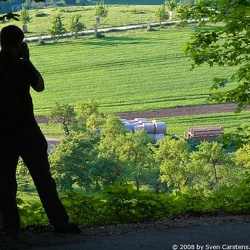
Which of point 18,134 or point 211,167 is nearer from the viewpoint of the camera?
point 18,134

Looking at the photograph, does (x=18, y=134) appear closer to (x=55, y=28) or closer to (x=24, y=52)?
(x=24, y=52)

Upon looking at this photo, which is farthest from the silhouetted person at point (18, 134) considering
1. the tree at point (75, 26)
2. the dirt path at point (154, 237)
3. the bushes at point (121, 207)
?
the tree at point (75, 26)

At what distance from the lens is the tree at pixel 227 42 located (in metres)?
7.68

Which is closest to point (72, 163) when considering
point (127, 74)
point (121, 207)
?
point (127, 74)

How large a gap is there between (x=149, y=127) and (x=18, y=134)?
39.8 metres

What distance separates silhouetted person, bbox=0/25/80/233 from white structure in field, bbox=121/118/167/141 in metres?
37.6

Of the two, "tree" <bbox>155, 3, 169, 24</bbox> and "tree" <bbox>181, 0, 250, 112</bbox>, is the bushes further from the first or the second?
"tree" <bbox>155, 3, 169, 24</bbox>

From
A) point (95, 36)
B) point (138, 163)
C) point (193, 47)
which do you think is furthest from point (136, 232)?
point (95, 36)

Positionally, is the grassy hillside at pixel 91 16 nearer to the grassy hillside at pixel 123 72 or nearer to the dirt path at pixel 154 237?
the grassy hillside at pixel 123 72

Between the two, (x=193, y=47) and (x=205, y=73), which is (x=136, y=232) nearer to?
(x=193, y=47)

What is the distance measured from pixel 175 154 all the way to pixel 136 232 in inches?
1305

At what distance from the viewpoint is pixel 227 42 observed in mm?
8562

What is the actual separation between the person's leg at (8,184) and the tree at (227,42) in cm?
371

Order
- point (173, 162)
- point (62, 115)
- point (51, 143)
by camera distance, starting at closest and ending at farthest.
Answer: point (173, 162)
point (51, 143)
point (62, 115)
